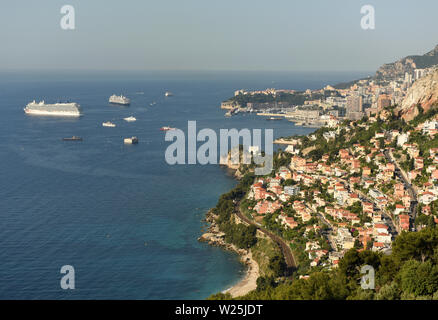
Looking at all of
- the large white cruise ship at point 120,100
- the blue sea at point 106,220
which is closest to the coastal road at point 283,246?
the blue sea at point 106,220

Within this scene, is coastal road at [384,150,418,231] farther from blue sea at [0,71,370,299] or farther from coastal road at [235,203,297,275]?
blue sea at [0,71,370,299]

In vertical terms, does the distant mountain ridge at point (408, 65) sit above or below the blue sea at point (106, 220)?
above

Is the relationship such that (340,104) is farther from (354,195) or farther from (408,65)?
(354,195)

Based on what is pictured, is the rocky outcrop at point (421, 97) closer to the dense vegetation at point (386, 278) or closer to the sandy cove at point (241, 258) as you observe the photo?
the sandy cove at point (241, 258)
